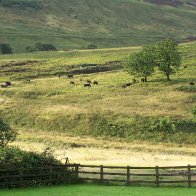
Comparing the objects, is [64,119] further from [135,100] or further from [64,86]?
[64,86]

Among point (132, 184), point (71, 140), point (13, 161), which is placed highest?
point (13, 161)

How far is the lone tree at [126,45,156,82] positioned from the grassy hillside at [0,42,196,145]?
2.42 metres

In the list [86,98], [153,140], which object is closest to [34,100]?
[86,98]

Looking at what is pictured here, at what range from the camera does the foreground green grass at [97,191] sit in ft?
97.0

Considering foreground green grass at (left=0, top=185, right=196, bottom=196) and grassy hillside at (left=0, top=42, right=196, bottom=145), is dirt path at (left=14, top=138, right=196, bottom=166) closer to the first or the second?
grassy hillside at (left=0, top=42, right=196, bottom=145)

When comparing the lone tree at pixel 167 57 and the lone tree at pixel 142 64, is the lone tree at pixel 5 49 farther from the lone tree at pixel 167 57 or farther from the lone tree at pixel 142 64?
the lone tree at pixel 167 57

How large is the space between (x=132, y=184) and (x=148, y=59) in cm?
5990

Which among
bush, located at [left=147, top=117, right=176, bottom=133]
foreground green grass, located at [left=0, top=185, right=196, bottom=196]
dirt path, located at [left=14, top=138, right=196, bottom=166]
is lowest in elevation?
dirt path, located at [left=14, top=138, right=196, bottom=166]

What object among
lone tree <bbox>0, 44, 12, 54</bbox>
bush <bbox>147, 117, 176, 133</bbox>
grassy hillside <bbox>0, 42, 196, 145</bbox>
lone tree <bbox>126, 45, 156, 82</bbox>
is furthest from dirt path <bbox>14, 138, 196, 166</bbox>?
lone tree <bbox>0, 44, 12, 54</bbox>

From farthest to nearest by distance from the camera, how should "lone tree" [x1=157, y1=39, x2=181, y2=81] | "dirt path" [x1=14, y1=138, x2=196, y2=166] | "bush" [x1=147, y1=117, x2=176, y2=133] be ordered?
"lone tree" [x1=157, y1=39, x2=181, y2=81]
"bush" [x1=147, y1=117, x2=176, y2=133]
"dirt path" [x1=14, y1=138, x2=196, y2=166]

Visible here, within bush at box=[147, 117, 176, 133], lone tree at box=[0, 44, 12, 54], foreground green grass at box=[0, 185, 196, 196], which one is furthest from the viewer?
lone tree at box=[0, 44, 12, 54]

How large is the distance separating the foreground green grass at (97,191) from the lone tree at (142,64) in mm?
Result: 59503

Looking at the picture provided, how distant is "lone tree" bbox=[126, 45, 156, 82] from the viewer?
9050 centimetres

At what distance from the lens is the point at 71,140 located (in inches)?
2483
